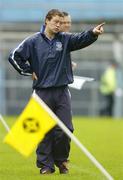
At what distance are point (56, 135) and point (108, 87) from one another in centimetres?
2356

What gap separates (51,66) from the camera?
1145cm

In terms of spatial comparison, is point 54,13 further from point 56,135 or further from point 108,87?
point 108,87

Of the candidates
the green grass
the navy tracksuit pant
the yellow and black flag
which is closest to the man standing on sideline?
the navy tracksuit pant

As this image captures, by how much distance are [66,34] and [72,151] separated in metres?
5.80

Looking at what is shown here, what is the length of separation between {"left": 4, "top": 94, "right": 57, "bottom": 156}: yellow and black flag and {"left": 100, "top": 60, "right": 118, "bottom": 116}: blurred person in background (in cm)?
2540

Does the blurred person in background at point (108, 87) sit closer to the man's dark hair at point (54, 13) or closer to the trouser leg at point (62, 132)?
the trouser leg at point (62, 132)

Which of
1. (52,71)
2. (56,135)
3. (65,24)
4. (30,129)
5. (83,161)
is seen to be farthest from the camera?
(83,161)

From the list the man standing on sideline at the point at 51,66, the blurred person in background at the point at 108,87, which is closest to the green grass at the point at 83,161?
the man standing on sideline at the point at 51,66

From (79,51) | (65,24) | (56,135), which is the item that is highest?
(65,24)

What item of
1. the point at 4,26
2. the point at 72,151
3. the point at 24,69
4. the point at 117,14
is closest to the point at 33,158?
the point at 72,151

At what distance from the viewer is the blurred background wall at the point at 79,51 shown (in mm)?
34812

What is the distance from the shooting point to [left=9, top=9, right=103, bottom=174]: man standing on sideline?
11.4 meters

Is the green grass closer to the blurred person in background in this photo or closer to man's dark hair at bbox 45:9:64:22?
man's dark hair at bbox 45:9:64:22

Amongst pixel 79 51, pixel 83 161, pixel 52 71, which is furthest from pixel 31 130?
pixel 79 51
